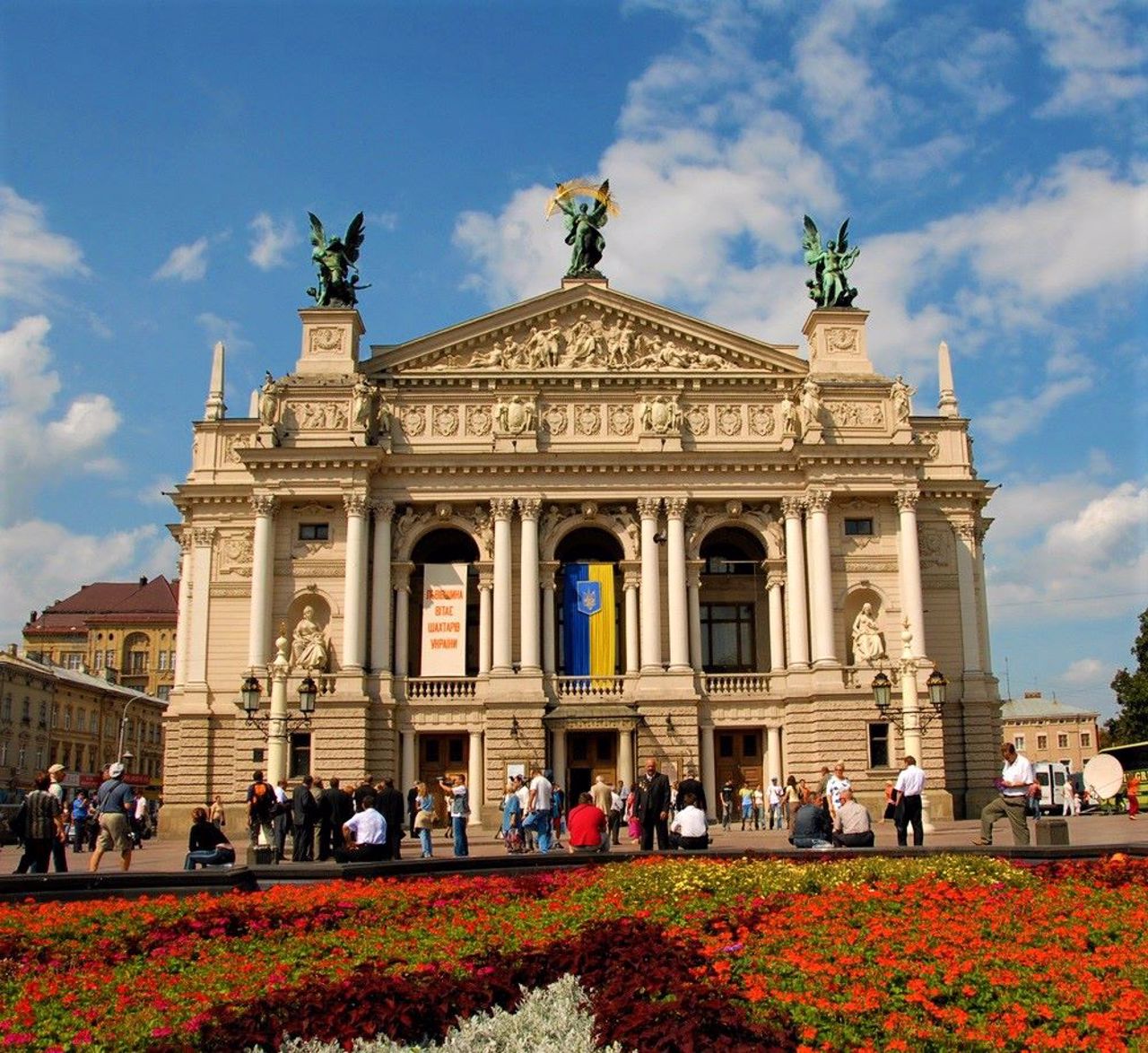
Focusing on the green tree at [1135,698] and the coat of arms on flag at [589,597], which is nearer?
the coat of arms on flag at [589,597]

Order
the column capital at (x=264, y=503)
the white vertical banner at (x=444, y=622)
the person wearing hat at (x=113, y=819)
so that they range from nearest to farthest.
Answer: the person wearing hat at (x=113, y=819) → the white vertical banner at (x=444, y=622) → the column capital at (x=264, y=503)

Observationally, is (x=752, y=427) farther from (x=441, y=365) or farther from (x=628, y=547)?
(x=441, y=365)

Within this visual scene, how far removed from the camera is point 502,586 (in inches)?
2030

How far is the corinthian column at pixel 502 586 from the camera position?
2007 inches

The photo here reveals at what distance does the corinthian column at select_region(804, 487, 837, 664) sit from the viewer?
1991 inches

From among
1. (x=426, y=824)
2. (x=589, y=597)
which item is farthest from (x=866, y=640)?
(x=426, y=824)

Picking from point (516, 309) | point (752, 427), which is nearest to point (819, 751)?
point (752, 427)

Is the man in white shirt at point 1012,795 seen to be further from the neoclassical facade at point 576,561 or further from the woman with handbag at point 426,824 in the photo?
the neoclassical facade at point 576,561

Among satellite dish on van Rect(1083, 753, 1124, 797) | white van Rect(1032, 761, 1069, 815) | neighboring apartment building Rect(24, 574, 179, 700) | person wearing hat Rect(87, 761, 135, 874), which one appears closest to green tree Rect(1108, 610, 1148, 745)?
white van Rect(1032, 761, 1069, 815)

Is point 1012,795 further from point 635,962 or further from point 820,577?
point 820,577

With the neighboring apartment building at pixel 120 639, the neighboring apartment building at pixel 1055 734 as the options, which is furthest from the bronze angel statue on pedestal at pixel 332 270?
the neighboring apartment building at pixel 1055 734

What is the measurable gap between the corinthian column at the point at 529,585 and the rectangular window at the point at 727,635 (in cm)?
855

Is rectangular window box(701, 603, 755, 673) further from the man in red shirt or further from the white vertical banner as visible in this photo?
the man in red shirt

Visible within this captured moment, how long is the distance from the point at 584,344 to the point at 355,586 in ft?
47.1
